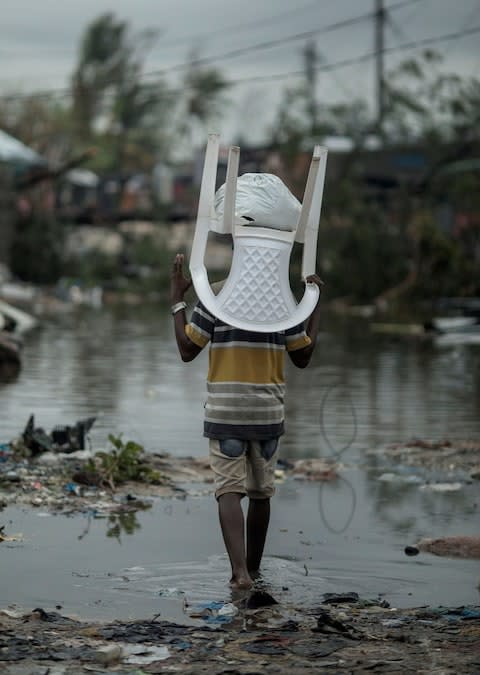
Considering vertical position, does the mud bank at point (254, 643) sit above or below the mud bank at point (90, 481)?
below

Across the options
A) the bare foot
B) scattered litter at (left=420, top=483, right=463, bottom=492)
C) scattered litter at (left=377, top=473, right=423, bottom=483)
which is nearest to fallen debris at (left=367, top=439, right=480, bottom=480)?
scattered litter at (left=377, top=473, right=423, bottom=483)

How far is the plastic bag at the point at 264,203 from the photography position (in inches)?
276

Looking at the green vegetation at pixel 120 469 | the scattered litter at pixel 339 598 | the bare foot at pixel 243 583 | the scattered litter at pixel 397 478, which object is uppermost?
the green vegetation at pixel 120 469

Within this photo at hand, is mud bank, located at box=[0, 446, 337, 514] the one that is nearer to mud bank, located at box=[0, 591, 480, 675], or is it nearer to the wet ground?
the wet ground

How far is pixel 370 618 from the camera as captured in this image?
6508 millimetres

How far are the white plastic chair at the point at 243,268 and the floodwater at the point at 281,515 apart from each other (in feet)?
4.30

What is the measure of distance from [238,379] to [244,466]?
0.43 m

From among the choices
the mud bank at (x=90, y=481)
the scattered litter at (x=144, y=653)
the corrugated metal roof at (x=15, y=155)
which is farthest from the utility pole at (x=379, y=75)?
the scattered litter at (x=144, y=653)

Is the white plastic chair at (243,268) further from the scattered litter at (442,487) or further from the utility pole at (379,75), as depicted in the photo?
the utility pole at (379,75)

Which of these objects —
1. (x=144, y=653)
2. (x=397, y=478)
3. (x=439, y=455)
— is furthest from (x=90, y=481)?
(x=144, y=653)

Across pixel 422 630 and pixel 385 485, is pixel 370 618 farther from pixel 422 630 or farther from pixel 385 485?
pixel 385 485

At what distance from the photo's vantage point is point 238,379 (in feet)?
23.2

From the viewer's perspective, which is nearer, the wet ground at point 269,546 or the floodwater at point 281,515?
the wet ground at point 269,546

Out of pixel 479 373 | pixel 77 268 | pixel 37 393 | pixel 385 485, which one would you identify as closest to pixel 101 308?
pixel 77 268
